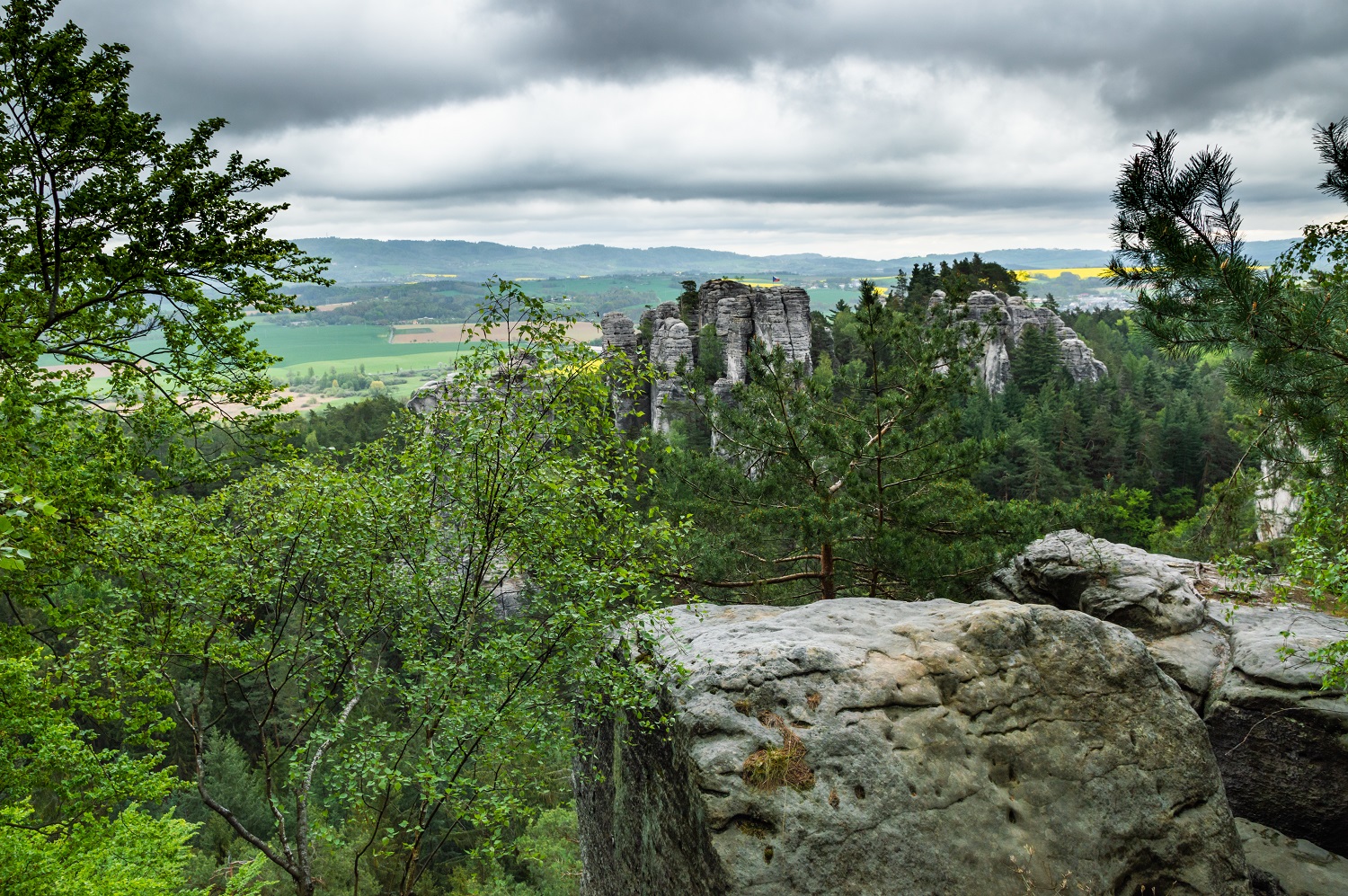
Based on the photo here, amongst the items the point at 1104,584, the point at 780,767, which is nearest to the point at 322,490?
the point at 780,767

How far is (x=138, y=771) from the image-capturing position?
8.21 m

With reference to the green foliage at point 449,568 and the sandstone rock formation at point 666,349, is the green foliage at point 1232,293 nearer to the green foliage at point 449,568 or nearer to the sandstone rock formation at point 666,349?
the green foliage at point 449,568

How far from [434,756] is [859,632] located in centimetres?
475

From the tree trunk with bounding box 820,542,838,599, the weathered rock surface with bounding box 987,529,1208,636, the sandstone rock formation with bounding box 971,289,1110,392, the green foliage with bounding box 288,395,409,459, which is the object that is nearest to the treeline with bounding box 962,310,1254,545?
the sandstone rock formation with bounding box 971,289,1110,392

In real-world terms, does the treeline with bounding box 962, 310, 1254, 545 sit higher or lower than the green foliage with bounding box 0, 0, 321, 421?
lower

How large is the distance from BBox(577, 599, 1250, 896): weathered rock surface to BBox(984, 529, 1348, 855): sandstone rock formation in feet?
6.40

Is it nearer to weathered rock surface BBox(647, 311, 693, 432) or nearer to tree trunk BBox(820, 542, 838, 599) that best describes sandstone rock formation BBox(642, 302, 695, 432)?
weathered rock surface BBox(647, 311, 693, 432)

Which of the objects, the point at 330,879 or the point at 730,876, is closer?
the point at 730,876

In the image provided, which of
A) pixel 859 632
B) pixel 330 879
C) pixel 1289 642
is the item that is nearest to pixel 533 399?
pixel 859 632

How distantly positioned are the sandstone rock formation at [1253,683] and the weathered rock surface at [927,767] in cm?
195

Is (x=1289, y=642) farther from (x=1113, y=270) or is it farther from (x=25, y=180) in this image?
(x=25, y=180)

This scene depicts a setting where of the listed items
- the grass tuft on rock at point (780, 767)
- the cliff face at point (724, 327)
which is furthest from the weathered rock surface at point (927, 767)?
the cliff face at point (724, 327)

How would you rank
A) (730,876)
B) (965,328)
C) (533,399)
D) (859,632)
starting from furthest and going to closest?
1. (965,328)
2. (859,632)
3. (533,399)
4. (730,876)

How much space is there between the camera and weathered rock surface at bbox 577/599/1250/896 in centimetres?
660
